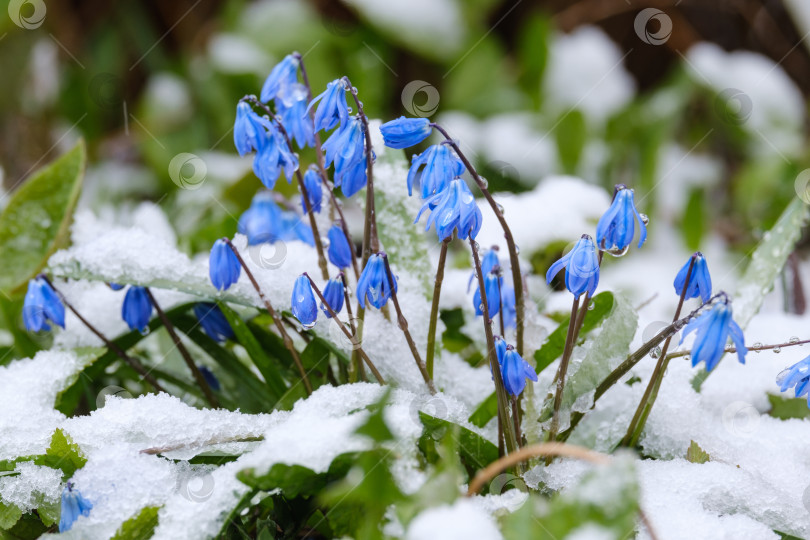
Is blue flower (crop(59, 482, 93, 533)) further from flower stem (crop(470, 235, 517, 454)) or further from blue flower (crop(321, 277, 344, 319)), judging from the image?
flower stem (crop(470, 235, 517, 454))

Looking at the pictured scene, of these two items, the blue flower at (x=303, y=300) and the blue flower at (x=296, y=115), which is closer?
the blue flower at (x=303, y=300)

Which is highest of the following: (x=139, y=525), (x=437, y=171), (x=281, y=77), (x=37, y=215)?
(x=281, y=77)

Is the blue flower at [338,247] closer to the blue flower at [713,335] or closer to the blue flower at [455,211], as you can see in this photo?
the blue flower at [455,211]

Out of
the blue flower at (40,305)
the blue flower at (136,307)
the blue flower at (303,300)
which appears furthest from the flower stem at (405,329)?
the blue flower at (40,305)

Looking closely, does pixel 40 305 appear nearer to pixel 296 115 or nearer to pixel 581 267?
pixel 296 115

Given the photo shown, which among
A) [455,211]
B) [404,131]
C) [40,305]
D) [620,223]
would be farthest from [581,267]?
[40,305]

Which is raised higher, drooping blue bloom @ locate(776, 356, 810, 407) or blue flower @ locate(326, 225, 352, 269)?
blue flower @ locate(326, 225, 352, 269)

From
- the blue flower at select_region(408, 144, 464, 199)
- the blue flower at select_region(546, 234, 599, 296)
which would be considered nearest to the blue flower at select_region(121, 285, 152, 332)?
the blue flower at select_region(408, 144, 464, 199)
